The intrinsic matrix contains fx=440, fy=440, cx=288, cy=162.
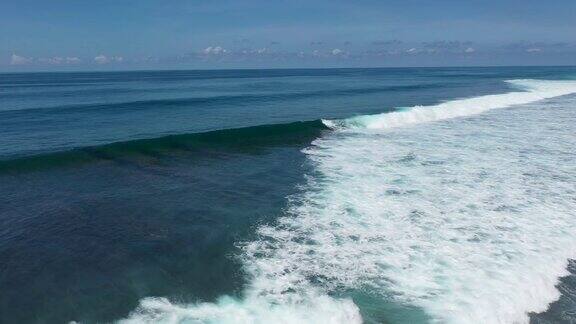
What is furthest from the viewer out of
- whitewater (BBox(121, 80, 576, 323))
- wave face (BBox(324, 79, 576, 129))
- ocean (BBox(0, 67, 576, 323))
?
wave face (BBox(324, 79, 576, 129))

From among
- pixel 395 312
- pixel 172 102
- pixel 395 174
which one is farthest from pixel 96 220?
pixel 172 102

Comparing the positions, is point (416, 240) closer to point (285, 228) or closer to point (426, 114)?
point (285, 228)

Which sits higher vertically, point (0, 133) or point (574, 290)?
point (0, 133)

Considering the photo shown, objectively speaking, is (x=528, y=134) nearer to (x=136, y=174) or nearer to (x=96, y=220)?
(x=136, y=174)

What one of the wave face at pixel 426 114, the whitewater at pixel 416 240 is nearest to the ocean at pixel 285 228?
the whitewater at pixel 416 240

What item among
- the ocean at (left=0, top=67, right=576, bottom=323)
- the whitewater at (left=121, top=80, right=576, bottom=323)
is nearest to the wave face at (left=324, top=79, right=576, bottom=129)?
the ocean at (left=0, top=67, right=576, bottom=323)

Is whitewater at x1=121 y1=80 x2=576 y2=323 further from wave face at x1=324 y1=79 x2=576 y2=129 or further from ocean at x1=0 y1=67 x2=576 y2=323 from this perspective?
wave face at x1=324 y1=79 x2=576 y2=129

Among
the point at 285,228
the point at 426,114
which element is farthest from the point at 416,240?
the point at 426,114
